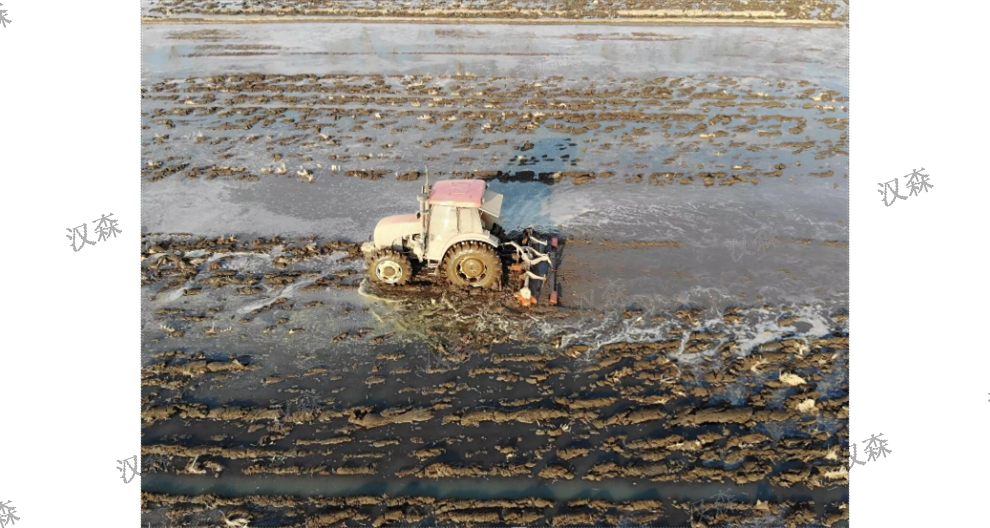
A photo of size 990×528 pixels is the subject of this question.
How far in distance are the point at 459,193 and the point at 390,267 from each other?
1.85 m

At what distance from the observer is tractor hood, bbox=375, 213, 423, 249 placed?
1121cm

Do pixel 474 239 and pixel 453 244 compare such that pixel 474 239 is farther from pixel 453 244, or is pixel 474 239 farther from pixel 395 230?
pixel 395 230

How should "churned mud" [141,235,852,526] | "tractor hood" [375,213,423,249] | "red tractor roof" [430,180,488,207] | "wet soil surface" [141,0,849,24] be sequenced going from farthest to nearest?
"wet soil surface" [141,0,849,24], "tractor hood" [375,213,423,249], "red tractor roof" [430,180,488,207], "churned mud" [141,235,852,526]

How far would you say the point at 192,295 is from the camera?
11516mm

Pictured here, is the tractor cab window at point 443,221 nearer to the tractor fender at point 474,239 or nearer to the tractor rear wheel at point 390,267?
the tractor fender at point 474,239

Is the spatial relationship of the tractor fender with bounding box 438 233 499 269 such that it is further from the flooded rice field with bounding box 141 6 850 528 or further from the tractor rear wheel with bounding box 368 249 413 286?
the flooded rice field with bounding box 141 6 850 528

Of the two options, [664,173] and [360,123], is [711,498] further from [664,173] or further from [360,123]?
[360,123]

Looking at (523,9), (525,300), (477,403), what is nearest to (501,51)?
(523,9)

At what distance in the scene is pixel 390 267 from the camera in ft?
36.8

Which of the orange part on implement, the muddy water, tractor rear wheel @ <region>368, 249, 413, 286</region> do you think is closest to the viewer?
the orange part on implement

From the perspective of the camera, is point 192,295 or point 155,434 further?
point 192,295

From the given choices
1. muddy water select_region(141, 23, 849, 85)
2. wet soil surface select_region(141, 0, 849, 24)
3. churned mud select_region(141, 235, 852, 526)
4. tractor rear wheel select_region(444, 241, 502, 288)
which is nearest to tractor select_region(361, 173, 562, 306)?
tractor rear wheel select_region(444, 241, 502, 288)

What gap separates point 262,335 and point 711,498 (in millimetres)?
7381

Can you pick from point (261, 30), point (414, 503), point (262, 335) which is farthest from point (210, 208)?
point (261, 30)
